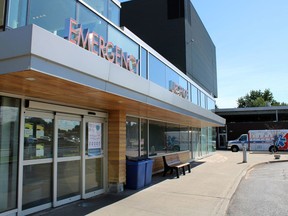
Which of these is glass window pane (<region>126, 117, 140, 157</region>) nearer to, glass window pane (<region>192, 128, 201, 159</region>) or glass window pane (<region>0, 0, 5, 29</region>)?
glass window pane (<region>0, 0, 5, 29</region>)

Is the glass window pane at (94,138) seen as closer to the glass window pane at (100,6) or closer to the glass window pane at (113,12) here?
the glass window pane at (100,6)

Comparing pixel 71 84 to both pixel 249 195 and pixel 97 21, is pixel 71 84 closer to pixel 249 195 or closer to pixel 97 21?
pixel 97 21

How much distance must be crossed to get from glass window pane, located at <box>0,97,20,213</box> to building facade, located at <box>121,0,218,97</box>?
79.2ft

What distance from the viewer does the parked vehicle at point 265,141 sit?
31219 millimetres

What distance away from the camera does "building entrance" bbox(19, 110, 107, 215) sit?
21.5 feet

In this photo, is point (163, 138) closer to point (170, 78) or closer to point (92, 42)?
point (170, 78)

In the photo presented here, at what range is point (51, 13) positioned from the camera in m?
5.62

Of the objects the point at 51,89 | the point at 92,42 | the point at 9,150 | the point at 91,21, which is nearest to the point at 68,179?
the point at 9,150

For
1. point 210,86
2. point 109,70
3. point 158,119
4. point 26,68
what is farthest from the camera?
point 210,86

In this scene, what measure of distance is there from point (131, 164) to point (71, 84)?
4915 millimetres

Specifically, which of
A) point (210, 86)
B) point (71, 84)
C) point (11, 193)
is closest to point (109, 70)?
point (71, 84)

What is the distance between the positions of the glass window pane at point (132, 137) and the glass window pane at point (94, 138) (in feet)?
6.42

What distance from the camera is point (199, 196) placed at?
28.4 feet

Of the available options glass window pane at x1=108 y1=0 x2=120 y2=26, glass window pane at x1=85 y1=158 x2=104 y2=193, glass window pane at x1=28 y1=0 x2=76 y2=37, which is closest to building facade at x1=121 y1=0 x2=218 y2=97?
glass window pane at x1=108 y1=0 x2=120 y2=26
